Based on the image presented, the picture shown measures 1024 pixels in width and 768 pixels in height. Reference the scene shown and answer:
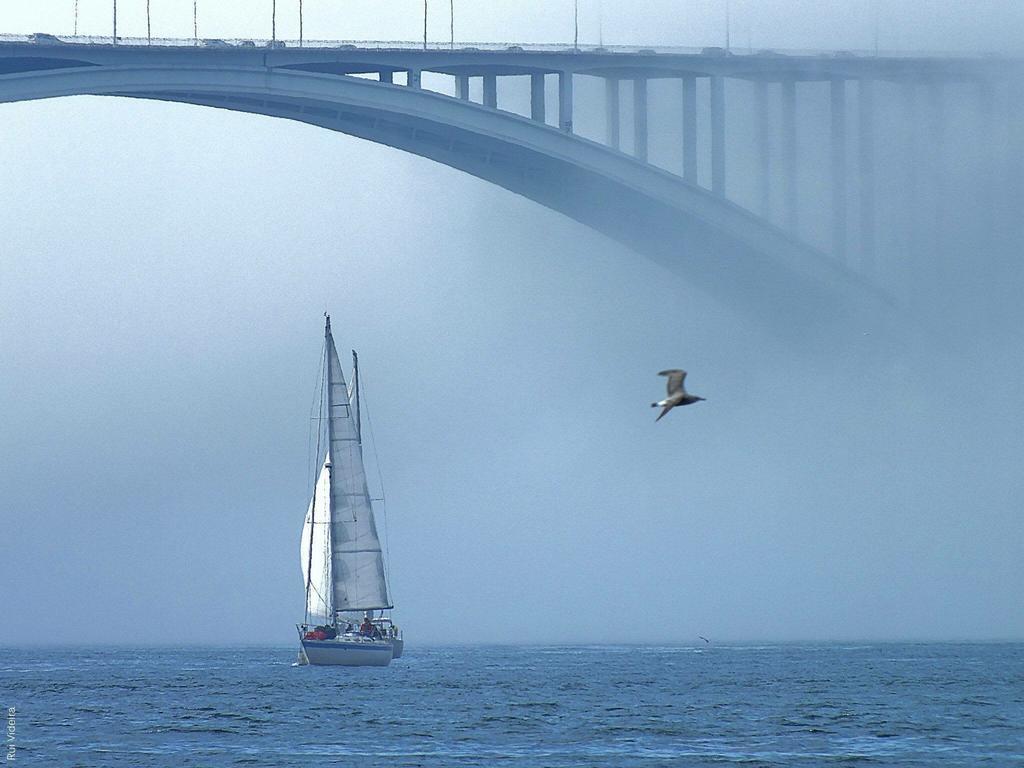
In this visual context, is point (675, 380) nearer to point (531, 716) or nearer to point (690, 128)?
point (531, 716)

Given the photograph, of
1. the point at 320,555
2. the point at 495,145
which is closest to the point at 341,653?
the point at 320,555

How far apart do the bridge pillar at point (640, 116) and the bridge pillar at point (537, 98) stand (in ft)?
7.74

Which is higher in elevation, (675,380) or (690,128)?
(690,128)

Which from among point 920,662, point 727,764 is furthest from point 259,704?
point 920,662

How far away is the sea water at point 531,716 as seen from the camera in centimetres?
3753

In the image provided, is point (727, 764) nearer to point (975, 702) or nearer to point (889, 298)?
point (975, 702)

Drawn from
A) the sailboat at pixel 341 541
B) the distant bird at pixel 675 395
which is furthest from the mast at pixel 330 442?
the distant bird at pixel 675 395

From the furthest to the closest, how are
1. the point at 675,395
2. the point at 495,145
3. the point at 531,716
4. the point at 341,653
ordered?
the point at 341,653, the point at 495,145, the point at 531,716, the point at 675,395

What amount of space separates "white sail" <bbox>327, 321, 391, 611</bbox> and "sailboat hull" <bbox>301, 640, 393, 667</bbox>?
1.53 metres

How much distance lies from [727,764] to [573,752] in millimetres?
3103

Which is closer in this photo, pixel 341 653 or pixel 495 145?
pixel 495 145

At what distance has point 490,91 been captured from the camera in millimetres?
55781

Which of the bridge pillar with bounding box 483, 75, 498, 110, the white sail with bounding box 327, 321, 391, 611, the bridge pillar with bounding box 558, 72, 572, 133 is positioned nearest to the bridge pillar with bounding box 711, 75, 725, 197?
the bridge pillar with bounding box 558, 72, 572, 133

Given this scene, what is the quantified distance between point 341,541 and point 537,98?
17.6 meters
